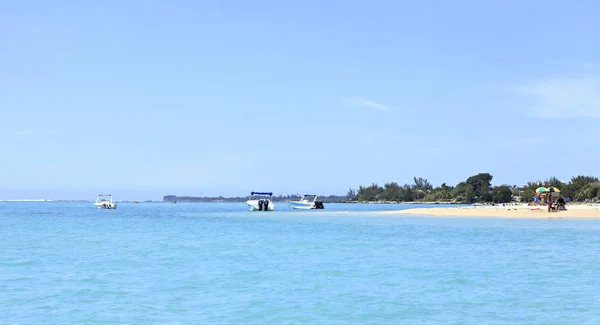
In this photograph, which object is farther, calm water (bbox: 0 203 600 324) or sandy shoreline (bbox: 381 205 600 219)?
sandy shoreline (bbox: 381 205 600 219)

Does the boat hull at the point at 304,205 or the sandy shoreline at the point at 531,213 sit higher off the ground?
the boat hull at the point at 304,205

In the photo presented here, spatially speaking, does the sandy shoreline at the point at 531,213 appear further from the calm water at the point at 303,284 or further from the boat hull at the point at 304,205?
the boat hull at the point at 304,205

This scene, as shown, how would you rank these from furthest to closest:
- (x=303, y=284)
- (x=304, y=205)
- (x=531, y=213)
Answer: (x=304, y=205) < (x=531, y=213) < (x=303, y=284)

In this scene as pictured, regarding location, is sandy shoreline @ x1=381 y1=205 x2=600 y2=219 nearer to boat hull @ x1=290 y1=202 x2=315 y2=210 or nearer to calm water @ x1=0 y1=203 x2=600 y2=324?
calm water @ x1=0 y1=203 x2=600 y2=324

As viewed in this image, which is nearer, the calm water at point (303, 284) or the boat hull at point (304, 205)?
the calm water at point (303, 284)

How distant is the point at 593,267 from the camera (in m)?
25.3

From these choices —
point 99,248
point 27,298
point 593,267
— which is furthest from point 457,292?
point 99,248

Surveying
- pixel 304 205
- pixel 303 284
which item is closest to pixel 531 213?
pixel 304 205

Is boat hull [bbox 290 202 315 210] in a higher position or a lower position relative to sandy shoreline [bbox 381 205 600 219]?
higher

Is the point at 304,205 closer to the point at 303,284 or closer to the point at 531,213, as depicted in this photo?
the point at 531,213

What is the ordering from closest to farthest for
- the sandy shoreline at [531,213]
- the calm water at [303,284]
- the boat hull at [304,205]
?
the calm water at [303,284] < the sandy shoreline at [531,213] < the boat hull at [304,205]

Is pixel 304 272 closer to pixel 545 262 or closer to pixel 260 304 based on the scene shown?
pixel 260 304

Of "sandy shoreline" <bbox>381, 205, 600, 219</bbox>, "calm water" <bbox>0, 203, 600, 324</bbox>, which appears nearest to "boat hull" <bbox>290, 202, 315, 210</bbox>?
"sandy shoreline" <bbox>381, 205, 600, 219</bbox>

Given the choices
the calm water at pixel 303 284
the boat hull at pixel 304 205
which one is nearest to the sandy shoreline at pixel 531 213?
the calm water at pixel 303 284
